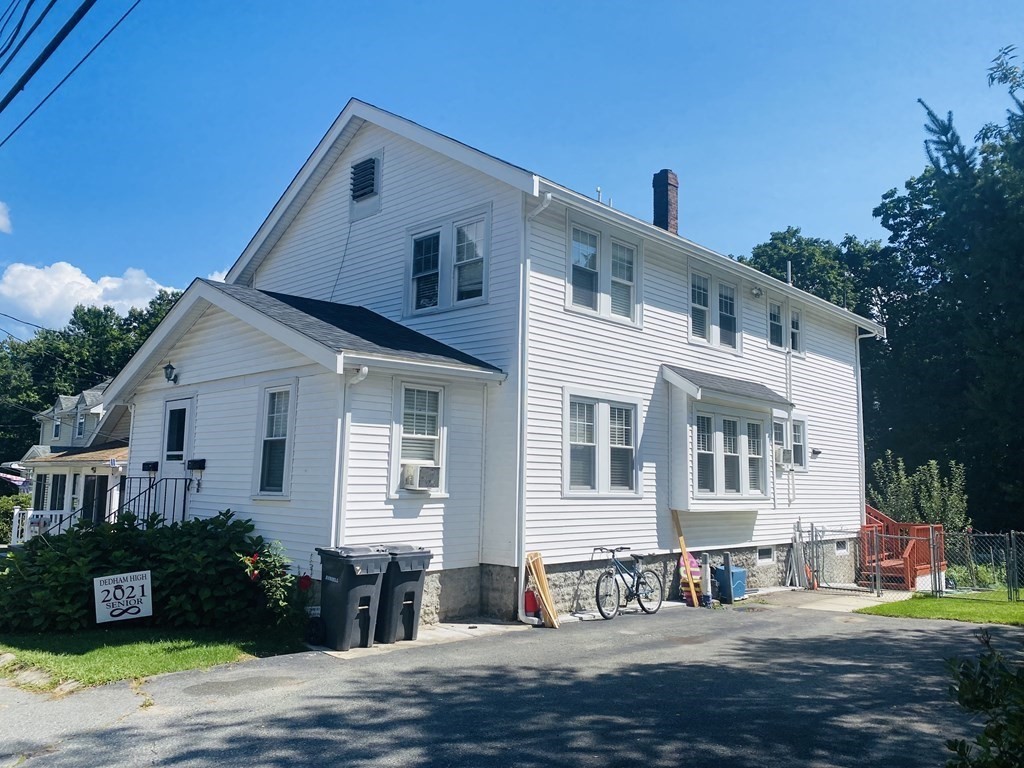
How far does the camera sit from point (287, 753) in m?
5.88

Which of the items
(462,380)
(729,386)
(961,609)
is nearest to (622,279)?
(729,386)

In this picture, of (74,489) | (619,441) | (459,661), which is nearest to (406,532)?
(459,661)

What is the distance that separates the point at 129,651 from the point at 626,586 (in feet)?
24.4

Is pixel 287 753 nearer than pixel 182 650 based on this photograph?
Yes

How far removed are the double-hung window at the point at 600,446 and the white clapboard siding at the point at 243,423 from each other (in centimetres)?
399

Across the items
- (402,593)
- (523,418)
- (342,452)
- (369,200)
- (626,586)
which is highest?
(369,200)

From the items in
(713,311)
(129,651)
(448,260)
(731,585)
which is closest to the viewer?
(129,651)

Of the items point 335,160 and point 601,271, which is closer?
point 601,271

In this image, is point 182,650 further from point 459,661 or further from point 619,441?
point 619,441

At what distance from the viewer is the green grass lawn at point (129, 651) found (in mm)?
8172

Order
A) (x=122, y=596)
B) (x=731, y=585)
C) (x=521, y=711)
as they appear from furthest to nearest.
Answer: (x=731, y=585), (x=122, y=596), (x=521, y=711)

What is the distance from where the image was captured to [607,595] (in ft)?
41.4

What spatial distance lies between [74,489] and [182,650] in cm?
2540

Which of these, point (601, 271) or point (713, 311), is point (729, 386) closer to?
point (713, 311)
